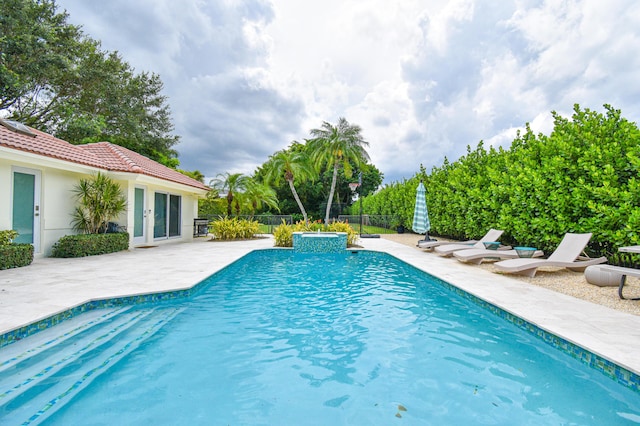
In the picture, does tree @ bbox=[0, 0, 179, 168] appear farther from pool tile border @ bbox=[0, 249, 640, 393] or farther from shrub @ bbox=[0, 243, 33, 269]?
pool tile border @ bbox=[0, 249, 640, 393]

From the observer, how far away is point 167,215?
1609 cm

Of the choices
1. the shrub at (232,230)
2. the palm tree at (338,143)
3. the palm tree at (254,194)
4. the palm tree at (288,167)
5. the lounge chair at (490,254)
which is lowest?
the lounge chair at (490,254)

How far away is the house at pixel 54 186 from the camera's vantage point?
8.88 metres

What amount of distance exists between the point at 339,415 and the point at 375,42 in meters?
15.5

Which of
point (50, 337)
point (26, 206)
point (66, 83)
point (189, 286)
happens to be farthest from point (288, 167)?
point (50, 337)

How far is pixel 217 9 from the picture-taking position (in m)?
14.8

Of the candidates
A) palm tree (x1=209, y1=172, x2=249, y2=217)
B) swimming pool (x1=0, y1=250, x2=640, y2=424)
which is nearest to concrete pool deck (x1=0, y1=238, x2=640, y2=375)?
swimming pool (x1=0, y1=250, x2=640, y2=424)

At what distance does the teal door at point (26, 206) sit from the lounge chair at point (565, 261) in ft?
41.7

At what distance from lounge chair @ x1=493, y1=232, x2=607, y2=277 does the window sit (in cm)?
1388

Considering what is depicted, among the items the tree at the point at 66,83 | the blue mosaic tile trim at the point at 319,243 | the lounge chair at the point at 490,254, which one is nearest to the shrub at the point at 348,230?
the blue mosaic tile trim at the point at 319,243

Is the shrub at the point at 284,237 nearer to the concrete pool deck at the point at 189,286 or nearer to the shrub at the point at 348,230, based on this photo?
the shrub at the point at 348,230

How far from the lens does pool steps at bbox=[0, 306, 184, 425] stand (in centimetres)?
289

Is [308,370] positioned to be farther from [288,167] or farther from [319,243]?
[288,167]

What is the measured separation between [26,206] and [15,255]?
2.26m
